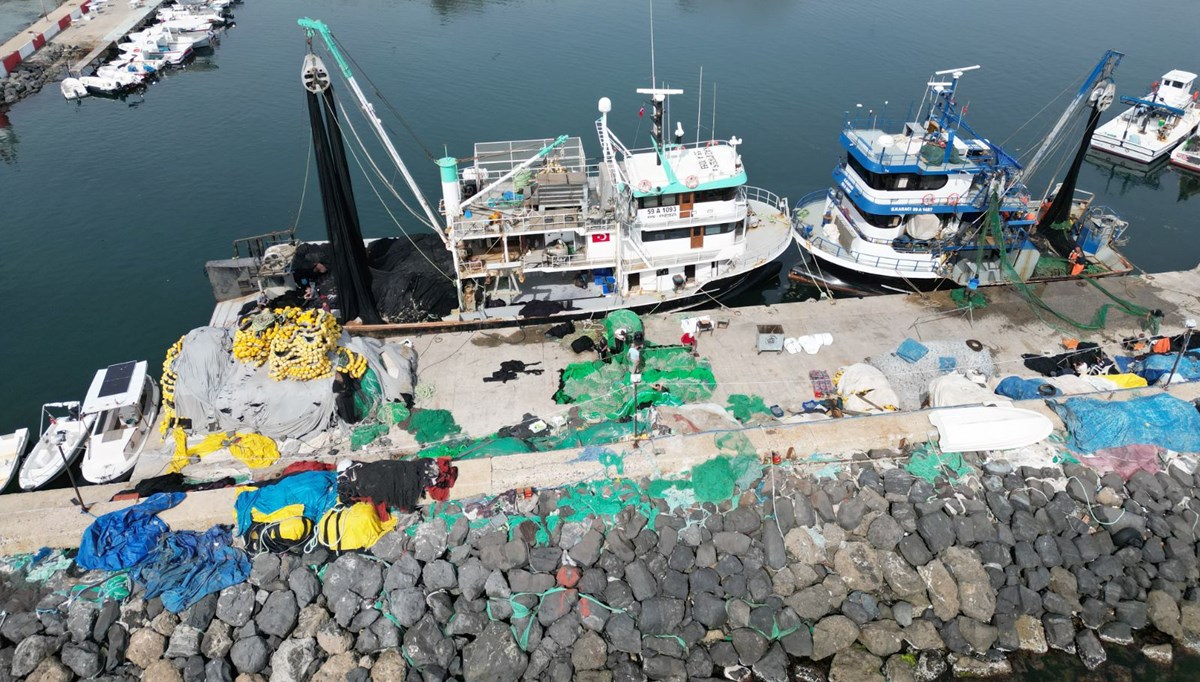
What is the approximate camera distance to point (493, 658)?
15.5 m

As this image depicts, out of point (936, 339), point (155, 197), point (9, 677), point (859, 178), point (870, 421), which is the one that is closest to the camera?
point (9, 677)

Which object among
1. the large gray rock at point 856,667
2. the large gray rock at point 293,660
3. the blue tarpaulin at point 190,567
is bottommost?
the large gray rock at point 856,667

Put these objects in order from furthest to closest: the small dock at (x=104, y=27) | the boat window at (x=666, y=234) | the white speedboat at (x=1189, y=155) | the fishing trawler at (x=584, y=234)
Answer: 1. the small dock at (x=104, y=27)
2. the white speedboat at (x=1189, y=155)
3. the boat window at (x=666, y=234)
4. the fishing trawler at (x=584, y=234)

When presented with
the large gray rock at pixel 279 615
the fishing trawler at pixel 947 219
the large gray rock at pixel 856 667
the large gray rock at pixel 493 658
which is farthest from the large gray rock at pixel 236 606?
the fishing trawler at pixel 947 219

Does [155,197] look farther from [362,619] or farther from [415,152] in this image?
[362,619]

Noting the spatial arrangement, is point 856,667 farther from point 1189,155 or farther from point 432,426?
point 1189,155

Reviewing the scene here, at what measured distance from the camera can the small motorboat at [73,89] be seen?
2152 inches

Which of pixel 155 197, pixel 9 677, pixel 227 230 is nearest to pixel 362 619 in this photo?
pixel 9 677

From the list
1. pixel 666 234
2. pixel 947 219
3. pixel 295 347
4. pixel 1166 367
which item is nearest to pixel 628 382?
pixel 666 234

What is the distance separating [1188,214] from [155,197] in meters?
60.3

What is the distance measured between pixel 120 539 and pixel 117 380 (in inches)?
272

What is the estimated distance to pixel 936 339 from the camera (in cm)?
2412

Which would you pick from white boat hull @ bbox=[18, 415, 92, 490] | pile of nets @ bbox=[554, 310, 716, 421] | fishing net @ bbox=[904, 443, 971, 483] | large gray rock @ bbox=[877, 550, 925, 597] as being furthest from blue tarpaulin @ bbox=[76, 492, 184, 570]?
fishing net @ bbox=[904, 443, 971, 483]

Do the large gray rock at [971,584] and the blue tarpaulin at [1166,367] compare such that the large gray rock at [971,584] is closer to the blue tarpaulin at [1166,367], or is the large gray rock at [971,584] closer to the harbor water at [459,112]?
the harbor water at [459,112]
